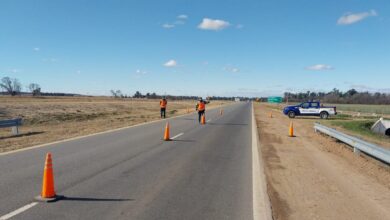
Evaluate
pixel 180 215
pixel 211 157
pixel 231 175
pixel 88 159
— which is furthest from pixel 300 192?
pixel 88 159

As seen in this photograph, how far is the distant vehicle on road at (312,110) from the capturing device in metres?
41.8

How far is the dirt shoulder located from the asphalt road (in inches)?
24.7

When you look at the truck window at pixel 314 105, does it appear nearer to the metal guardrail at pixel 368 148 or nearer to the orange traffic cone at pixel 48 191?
the metal guardrail at pixel 368 148

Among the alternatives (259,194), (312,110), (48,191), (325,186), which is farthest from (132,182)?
(312,110)

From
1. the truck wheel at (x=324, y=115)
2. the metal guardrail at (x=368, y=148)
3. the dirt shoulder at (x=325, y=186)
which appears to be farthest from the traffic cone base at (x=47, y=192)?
the truck wheel at (x=324, y=115)

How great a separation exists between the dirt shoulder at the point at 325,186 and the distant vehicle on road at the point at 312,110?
29.3m

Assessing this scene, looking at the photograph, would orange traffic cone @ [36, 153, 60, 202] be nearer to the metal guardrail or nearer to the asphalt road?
the asphalt road

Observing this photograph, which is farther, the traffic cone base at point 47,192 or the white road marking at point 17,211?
the traffic cone base at point 47,192

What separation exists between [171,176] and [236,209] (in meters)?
2.66

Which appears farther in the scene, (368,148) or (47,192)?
(368,148)

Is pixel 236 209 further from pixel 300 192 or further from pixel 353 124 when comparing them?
pixel 353 124

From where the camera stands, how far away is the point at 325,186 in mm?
8344

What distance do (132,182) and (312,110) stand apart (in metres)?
36.9

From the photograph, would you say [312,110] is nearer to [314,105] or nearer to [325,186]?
[314,105]
